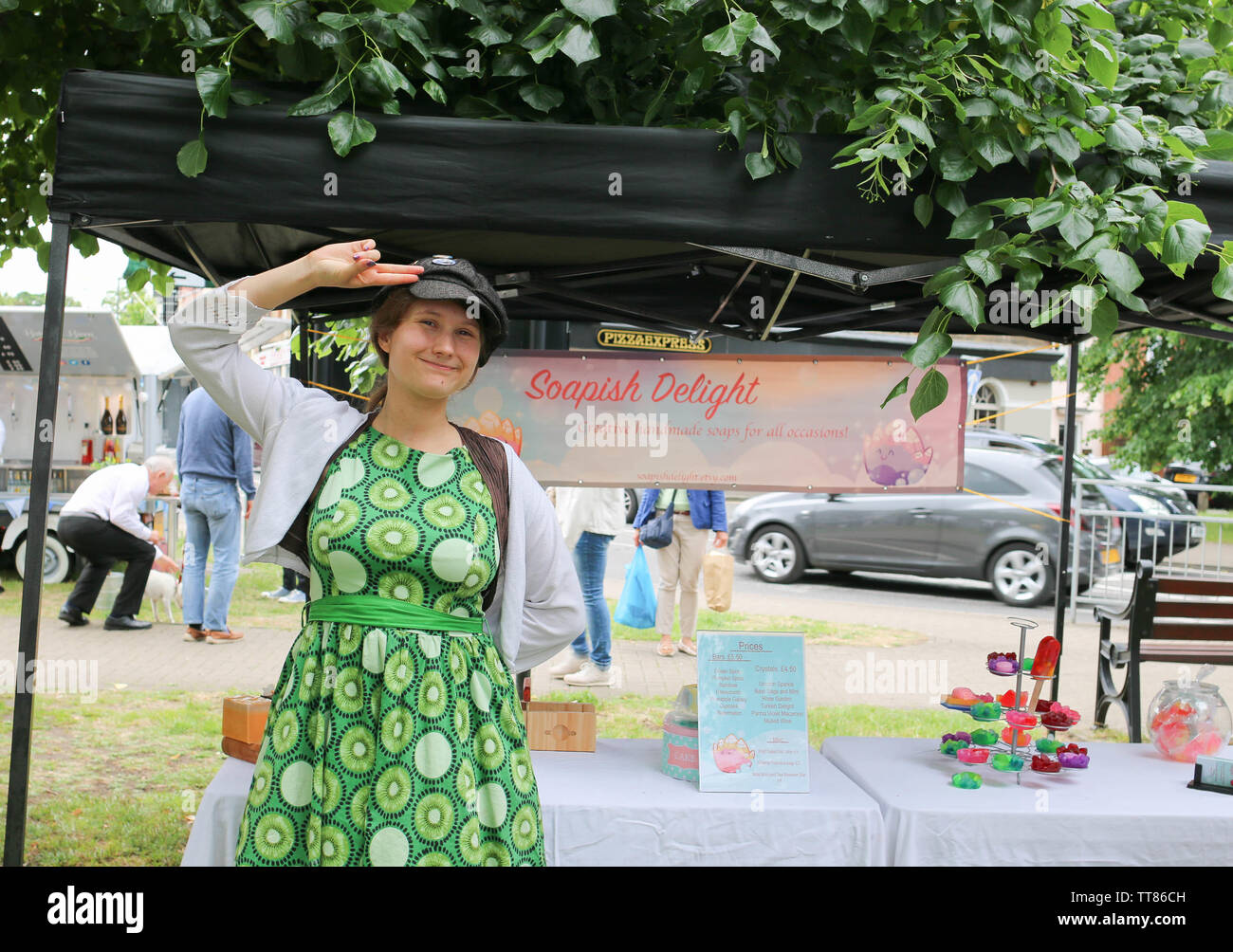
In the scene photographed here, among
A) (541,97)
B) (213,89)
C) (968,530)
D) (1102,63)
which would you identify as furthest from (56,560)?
(1102,63)

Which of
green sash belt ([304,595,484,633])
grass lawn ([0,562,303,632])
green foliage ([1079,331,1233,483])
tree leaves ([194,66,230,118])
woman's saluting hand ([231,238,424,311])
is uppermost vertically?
green foliage ([1079,331,1233,483])

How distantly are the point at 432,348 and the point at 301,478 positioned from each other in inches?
13.6

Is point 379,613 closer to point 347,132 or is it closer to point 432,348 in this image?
point 432,348

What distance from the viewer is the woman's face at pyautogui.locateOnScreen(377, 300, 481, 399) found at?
1938 millimetres

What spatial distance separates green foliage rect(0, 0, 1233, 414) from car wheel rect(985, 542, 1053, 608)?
759 cm

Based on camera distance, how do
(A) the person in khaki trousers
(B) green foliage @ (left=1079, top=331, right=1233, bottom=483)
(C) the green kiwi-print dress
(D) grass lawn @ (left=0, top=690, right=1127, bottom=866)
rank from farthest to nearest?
(B) green foliage @ (left=1079, top=331, right=1233, bottom=483) → (A) the person in khaki trousers → (D) grass lawn @ (left=0, top=690, right=1127, bottom=866) → (C) the green kiwi-print dress

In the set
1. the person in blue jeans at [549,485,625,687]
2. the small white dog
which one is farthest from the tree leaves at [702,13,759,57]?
the small white dog

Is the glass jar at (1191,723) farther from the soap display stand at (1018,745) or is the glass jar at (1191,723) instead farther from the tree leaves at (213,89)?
the tree leaves at (213,89)

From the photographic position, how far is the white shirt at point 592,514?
6.32 m

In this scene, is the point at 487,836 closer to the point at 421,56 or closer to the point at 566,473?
the point at 421,56

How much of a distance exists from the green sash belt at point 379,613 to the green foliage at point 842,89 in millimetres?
1074

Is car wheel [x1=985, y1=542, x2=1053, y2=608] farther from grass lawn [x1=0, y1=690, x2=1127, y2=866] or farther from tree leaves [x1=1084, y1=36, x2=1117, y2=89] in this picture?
tree leaves [x1=1084, y1=36, x2=1117, y2=89]

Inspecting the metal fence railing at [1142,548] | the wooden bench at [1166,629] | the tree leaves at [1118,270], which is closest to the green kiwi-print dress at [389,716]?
the tree leaves at [1118,270]

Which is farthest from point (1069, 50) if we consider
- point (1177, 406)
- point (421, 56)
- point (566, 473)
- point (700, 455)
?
point (1177, 406)
